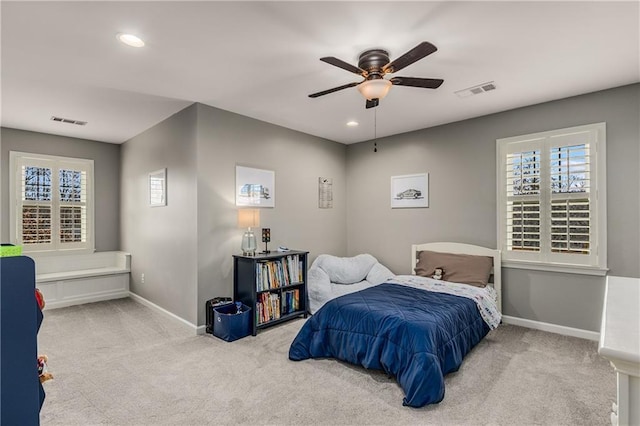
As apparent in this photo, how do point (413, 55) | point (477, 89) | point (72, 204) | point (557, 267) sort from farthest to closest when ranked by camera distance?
point (72, 204), point (557, 267), point (477, 89), point (413, 55)

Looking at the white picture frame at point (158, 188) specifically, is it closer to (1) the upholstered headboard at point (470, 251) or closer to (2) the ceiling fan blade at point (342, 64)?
(2) the ceiling fan blade at point (342, 64)

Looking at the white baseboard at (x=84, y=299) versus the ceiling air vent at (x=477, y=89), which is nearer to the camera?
the ceiling air vent at (x=477, y=89)

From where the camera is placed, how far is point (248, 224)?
3.97 m

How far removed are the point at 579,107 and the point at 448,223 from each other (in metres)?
1.95

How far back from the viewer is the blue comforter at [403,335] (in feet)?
7.74

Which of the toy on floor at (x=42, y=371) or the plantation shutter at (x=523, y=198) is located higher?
the plantation shutter at (x=523, y=198)

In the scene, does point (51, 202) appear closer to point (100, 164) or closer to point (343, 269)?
point (100, 164)

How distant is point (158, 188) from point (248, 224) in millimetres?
1559

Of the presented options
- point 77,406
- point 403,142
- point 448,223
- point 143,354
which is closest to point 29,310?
point 77,406

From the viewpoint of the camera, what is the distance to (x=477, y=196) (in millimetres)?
4324

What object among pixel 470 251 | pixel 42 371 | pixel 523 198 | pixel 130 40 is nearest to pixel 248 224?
pixel 130 40

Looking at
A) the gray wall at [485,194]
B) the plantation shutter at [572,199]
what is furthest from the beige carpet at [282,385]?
the plantation shutter at [572,199]

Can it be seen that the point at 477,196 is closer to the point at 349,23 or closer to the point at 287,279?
the point at 287,279

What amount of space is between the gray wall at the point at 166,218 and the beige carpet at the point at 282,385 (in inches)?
28.9
